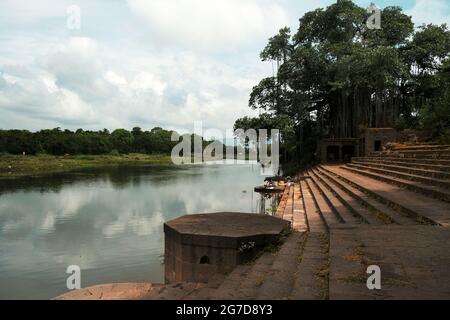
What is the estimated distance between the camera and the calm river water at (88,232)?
1120 cm

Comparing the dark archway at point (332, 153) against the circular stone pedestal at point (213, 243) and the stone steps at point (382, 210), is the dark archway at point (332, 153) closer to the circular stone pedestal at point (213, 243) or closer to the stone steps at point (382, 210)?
the stone steps at point (382, 210)

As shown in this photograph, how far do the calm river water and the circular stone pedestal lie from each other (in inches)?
130

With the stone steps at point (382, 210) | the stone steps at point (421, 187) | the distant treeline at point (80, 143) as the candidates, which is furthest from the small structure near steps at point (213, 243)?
the distant treeline at point (80, 143)

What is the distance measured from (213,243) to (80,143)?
91580mm

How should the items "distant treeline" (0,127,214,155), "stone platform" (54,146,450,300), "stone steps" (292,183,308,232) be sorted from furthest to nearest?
"distant treeline" (0,127,214,155), "stone steps" (292,183,308,232), "stone platform" (54,146,450,300)

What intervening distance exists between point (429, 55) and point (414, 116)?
4944 millimetres

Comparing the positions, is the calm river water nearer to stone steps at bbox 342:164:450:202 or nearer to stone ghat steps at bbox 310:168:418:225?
stone ghat steps at bbox 310:168:418:225

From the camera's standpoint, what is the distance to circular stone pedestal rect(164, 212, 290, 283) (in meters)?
6.83

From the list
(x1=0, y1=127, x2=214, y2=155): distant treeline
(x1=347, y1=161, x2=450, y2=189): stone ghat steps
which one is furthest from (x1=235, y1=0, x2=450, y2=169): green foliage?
(x1=0, y1=127, x2=214, y2=155): distant treeline

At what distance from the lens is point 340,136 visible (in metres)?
34.8

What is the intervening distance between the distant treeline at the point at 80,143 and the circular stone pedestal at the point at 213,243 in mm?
81567

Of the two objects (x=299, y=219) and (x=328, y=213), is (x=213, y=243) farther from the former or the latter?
(x=328, y=213)
